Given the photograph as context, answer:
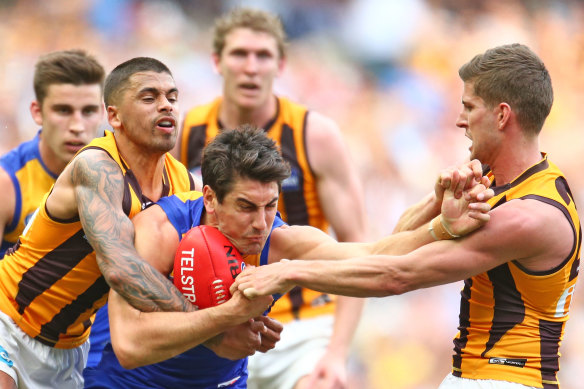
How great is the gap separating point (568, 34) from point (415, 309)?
13.1 feet

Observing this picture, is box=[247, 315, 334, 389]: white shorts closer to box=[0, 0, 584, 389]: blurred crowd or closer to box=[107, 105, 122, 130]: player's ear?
box=[107, 105, 122, 130]: player's ear

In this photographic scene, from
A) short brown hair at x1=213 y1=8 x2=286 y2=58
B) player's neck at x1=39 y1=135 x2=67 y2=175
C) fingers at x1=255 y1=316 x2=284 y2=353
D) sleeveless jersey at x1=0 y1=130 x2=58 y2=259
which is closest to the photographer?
fingers at x1=255 y1=316 x2=284 y2=353

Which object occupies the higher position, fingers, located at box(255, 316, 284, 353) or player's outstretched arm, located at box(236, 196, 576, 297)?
player's outstretched arm, located at box(236, 196, 576, 297)

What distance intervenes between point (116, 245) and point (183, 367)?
82cm

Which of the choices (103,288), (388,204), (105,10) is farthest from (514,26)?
(103,288)

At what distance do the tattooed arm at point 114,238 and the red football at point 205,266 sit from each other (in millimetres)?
77

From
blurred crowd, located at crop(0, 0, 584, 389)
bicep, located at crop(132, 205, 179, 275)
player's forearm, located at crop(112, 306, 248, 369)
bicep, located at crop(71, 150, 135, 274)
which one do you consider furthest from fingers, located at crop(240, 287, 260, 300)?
blurred crowd, located at crop(0, 0, 584, 389)

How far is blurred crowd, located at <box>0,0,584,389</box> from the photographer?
10156mm

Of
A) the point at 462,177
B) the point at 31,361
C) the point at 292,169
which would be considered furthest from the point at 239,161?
the point at 292,169

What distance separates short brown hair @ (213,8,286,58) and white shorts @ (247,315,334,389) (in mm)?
2326

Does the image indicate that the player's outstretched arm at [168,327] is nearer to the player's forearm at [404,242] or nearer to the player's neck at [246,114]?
the player's forearm at [404,242]

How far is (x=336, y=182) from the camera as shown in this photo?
695 cm

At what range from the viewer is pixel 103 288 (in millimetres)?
5055

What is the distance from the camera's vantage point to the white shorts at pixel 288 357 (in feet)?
22.2
